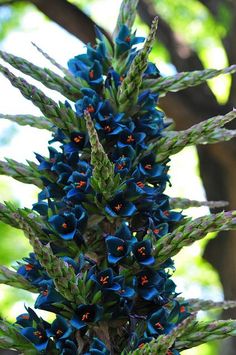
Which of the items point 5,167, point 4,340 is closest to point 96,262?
point 4,340

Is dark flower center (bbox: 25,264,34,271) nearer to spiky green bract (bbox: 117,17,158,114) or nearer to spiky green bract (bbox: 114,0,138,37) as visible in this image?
spiky green bract (bbox: 117,17,158,114)

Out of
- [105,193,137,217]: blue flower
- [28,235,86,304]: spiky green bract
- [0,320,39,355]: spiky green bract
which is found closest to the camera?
[28,235,86,304]: spiky green bract

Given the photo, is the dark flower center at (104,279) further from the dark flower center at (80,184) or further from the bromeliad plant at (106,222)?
the dark flower center at (80,184)

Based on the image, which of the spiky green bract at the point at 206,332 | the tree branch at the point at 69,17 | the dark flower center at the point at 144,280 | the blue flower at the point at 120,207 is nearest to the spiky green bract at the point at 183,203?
the blue flower at the point at 120,207

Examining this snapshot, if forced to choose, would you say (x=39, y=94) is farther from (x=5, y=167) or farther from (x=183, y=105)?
(x=183, y=105)

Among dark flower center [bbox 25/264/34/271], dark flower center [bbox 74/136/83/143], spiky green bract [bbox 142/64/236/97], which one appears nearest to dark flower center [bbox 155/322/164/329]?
dark flower center [bbox 25/264/34/271]
